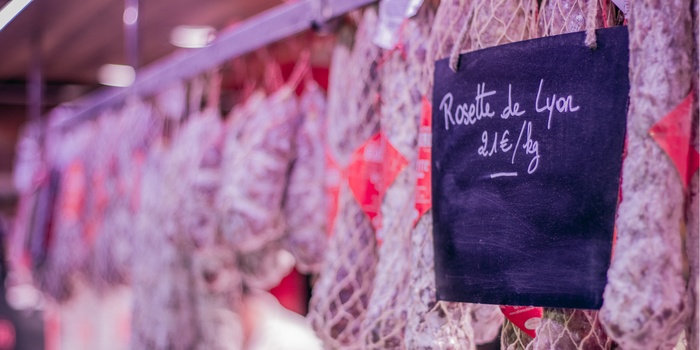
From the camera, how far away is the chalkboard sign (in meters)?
0.95

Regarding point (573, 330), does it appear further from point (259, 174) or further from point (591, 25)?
point (259, 174)

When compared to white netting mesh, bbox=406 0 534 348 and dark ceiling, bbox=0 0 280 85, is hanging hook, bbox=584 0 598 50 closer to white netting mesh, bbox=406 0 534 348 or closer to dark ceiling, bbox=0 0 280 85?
white netting mesh, bbox=406 0 534 348

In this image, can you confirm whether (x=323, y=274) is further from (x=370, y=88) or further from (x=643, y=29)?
(x=643, y=29)

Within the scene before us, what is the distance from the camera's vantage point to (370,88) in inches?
58.5

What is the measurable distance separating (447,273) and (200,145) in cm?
113

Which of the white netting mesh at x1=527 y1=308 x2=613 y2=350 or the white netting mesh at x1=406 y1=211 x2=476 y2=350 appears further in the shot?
the white netting mesh at x1=406 y1=211 x2=476 y2=350

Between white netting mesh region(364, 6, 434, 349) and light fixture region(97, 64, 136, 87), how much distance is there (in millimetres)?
3583

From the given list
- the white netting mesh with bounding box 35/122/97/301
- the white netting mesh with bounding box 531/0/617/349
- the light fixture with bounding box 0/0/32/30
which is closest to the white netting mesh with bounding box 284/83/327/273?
the white netting mesh with bounding box 531/0/617/349

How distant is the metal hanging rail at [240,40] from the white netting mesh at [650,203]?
0.69 m

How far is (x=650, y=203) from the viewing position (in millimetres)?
863

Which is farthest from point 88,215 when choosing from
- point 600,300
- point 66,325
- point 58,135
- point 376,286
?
point 600,300

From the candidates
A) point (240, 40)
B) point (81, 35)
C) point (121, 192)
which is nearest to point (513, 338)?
point (240, 40)

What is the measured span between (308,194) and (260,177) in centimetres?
12

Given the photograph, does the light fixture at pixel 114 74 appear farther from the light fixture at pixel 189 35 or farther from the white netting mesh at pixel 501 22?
the white netting mesh at pixel 501 22
